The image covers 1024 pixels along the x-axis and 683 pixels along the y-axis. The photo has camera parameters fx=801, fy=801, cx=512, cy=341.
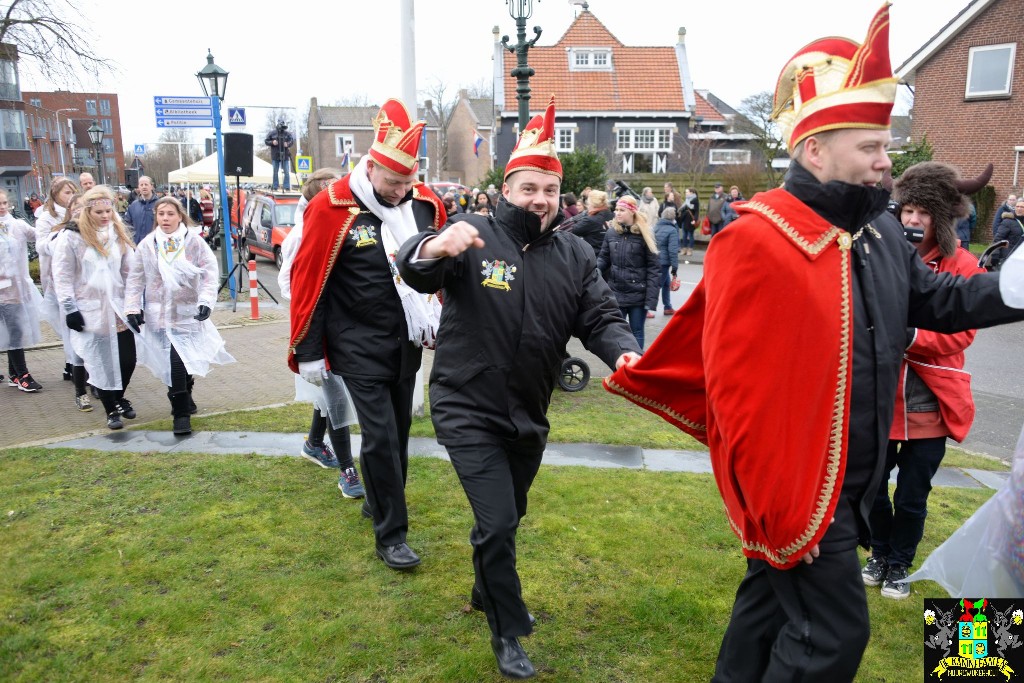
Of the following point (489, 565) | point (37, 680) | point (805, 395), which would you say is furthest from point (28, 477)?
point (805, 395)

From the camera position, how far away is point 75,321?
6.73 meters

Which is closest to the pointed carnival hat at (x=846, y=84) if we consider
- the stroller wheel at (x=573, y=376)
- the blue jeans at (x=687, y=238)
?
the stroller wheel at (x=573, y=376)

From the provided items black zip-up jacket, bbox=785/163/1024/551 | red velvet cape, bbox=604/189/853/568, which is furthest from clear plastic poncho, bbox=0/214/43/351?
black zip-up jacket, bbox=785/163/1024/551

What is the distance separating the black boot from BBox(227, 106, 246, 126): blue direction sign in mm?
10826

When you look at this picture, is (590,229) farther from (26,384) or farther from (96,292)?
(26,384)

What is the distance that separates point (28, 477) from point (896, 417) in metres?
5.50

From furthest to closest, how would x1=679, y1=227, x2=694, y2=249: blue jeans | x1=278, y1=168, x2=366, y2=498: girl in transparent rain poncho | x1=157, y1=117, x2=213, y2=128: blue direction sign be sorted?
x1=679, y1=227, x2=694, y2=249: blue jeans → x1=157, y1=117, x2=213, y2=128: blue direction sign → x1=278, y1=168, x2=366, y2=498: girl in transparent rain poncho

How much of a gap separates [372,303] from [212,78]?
11.6 m

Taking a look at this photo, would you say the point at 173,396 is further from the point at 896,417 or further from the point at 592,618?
the point at 896,417

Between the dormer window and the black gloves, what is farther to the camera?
the dormer window

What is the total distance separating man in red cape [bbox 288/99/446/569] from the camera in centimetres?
433

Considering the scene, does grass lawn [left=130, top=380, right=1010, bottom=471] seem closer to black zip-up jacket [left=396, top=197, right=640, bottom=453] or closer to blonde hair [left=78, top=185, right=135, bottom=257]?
blonde hair [left=78, top=185, right=135, bottom=257]

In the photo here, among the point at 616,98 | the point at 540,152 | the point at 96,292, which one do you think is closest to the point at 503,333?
the point at 540,152

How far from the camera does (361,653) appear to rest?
349 centimetres
